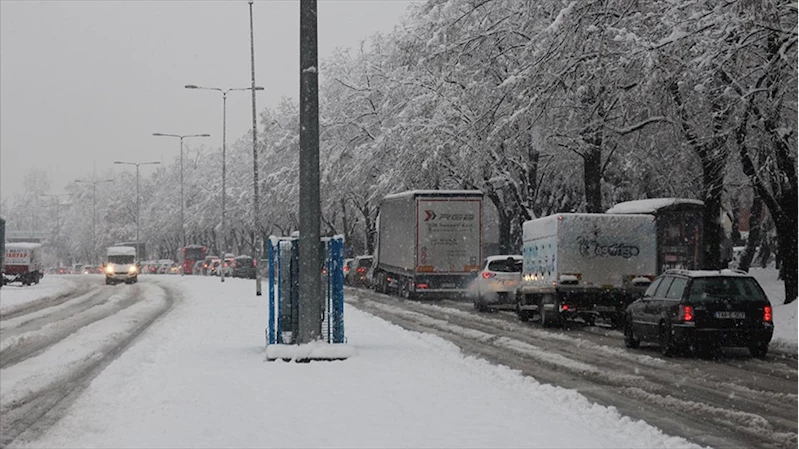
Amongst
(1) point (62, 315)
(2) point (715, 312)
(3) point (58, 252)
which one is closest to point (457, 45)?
(2) point (715, 312)

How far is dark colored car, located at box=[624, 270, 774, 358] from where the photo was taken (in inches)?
700

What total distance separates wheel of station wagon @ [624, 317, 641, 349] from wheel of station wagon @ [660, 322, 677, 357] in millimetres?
1315

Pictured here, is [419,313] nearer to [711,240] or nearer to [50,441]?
[711,240]

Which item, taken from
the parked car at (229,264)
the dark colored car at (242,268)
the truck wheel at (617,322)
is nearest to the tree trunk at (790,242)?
the truck wheel at (617,322)

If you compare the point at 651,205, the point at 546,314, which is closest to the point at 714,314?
the point at 546,314

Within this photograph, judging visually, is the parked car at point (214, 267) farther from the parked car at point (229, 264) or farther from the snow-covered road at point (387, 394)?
the snow-covered road at point (387, 394)

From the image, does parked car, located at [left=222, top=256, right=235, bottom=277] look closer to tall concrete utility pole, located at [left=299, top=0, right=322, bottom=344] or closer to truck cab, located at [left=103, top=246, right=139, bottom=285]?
truck cab, located at [left=103, top=246, right=139, bottom=285]

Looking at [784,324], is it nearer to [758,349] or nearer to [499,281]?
[758,349]

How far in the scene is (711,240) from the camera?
3036cm

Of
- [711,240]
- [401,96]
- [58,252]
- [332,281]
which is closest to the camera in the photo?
[332,281]

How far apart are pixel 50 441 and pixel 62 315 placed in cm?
2237

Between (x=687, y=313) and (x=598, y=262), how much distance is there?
685 centimetres

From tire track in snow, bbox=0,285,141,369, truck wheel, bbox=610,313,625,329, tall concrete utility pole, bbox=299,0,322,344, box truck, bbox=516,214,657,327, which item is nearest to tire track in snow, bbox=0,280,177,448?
tire track in snow, bbox=0,285,141,369

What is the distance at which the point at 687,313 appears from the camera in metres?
17.9
